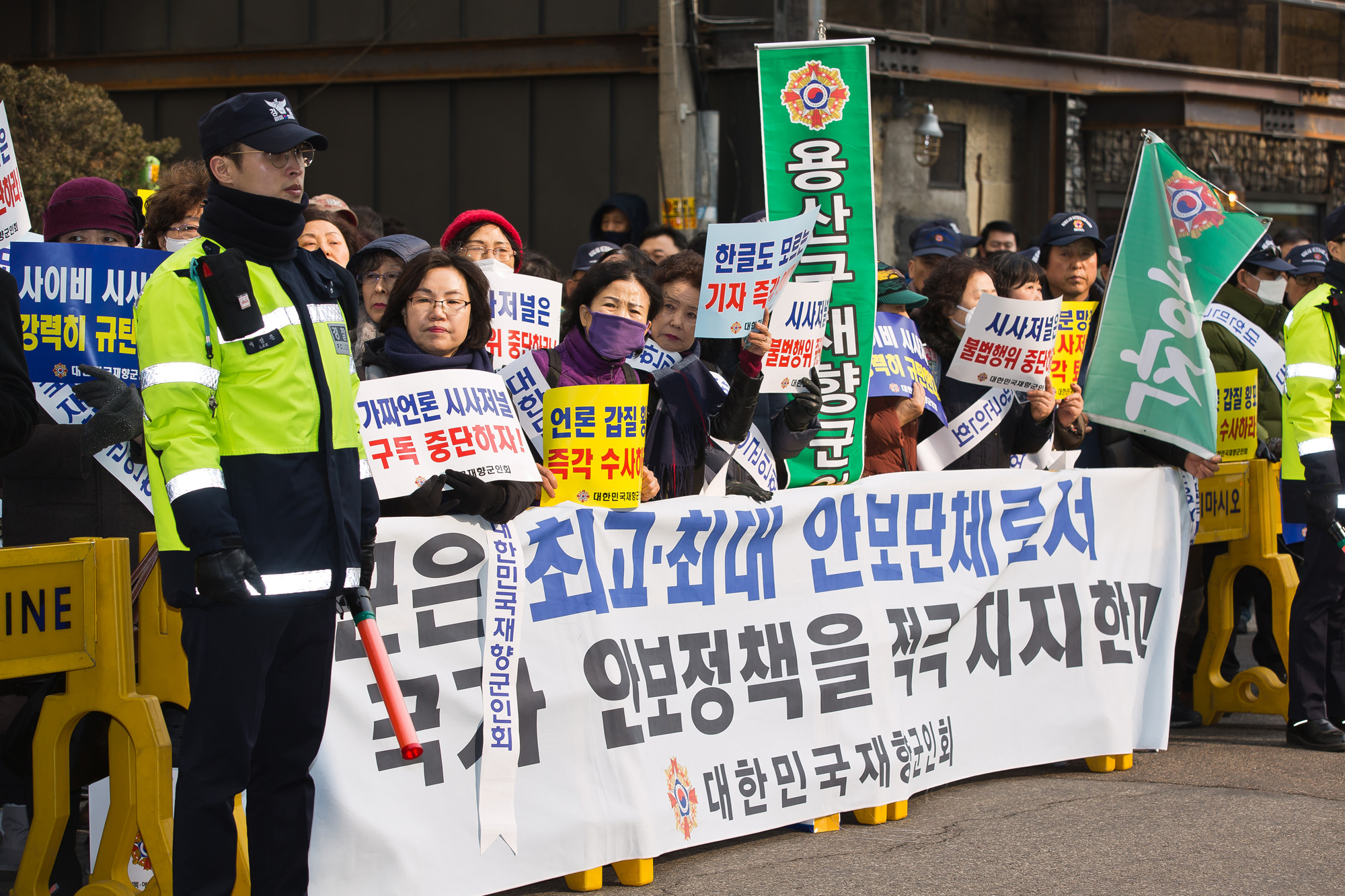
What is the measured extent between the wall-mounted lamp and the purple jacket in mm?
10255

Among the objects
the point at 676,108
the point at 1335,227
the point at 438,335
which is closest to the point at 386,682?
the point at 438,335

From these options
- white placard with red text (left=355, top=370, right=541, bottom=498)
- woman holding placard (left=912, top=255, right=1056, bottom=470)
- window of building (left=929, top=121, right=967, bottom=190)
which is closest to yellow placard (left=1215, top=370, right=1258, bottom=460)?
woman holding placard (left=912, top=255, right=1056, bottom=470)

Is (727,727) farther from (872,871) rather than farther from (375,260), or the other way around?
(375,260)

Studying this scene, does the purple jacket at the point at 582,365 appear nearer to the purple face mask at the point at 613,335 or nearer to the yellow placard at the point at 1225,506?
the purple face mask at the point at 613,335

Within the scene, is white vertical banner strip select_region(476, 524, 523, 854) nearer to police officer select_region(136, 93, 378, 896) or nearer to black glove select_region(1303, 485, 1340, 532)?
police officer select_region(136, 93, 378, 896)

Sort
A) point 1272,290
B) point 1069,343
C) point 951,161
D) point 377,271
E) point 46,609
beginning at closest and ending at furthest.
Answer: point 46,609 < point 377,271 < point 1069,343 < point 1272,290 < point 951,161

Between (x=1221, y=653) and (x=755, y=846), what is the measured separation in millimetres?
3058

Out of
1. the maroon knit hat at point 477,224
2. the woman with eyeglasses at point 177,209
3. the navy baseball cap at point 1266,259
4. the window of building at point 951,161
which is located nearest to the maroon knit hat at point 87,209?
the woman with eyeglasses at point 177,209

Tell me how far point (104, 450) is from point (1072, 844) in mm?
3410

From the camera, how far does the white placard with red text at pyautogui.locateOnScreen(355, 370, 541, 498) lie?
4.38m

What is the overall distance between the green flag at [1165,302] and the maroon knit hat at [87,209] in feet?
13.5

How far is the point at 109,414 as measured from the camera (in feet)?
13.9

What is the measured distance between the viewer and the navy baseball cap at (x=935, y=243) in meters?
7.94

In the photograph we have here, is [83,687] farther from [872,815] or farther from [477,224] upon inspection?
[477,224]
